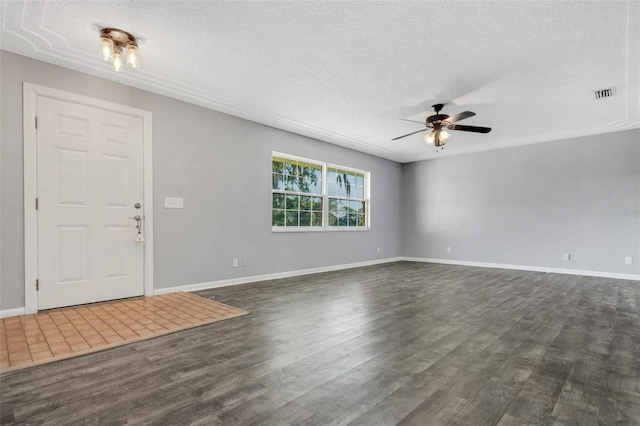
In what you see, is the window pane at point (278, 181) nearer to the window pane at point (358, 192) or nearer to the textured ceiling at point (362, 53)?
the textured ceiling at point (362, 53)

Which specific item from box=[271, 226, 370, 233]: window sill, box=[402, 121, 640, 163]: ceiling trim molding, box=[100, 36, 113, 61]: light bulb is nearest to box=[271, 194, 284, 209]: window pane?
box=[271, 226, 370, 233]: window sill

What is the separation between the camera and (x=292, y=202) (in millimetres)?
5703

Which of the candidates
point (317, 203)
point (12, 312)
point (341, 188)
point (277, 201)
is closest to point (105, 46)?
point (12, 312)

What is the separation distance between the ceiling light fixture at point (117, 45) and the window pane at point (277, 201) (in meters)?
2.90

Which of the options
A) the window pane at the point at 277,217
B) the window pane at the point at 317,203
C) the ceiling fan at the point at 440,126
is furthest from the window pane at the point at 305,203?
the ceiling fan at the point at 440,126

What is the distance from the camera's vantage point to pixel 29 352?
87.1 inches

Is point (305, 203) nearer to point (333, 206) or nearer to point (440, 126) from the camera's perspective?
point (333, 206)

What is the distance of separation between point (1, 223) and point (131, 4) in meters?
2.48

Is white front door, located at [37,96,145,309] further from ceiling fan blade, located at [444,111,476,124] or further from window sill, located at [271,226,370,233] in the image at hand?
ceiling fan blade, located at [444,111,476,124]

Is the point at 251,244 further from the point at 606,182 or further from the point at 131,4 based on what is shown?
the point at 606,182

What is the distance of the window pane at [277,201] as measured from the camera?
5379 millimetres

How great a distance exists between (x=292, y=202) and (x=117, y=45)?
3.44 meters

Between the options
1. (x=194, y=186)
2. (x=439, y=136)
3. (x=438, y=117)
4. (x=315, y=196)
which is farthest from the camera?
(x=315, y=196)

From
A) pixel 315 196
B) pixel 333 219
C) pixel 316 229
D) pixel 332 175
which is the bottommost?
pixel 316 229
